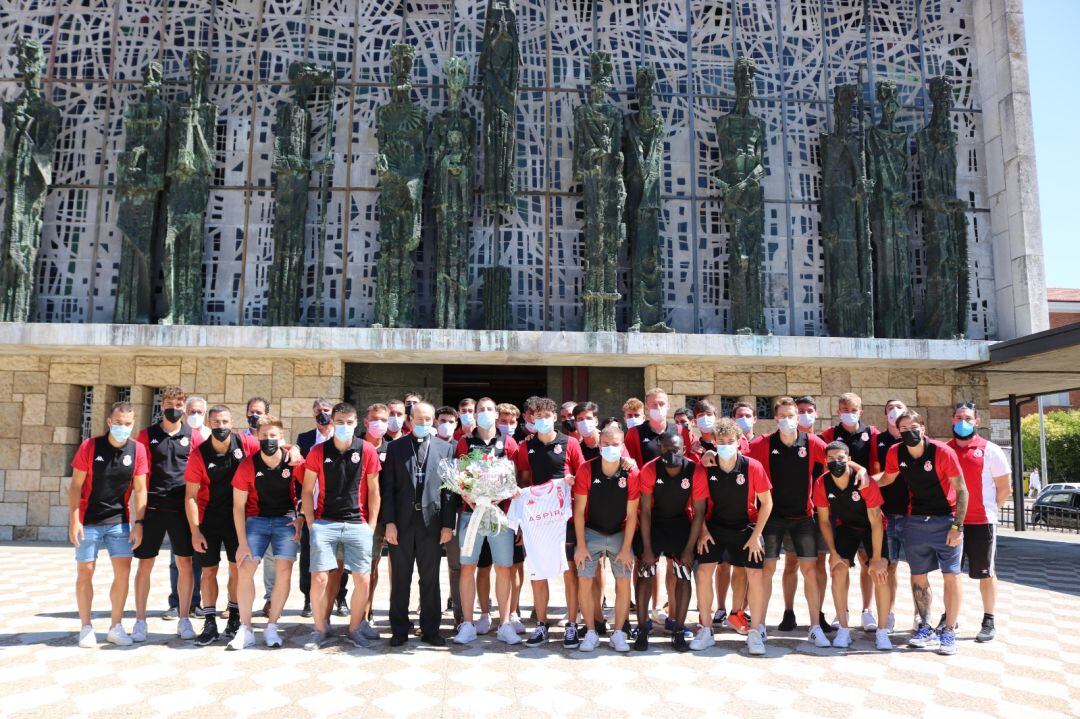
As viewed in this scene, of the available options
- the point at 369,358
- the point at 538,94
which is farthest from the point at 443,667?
the point at 538,94

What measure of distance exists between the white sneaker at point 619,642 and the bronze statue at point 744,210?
24.0 feet

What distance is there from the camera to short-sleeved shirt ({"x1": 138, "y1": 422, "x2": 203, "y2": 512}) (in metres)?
6.12

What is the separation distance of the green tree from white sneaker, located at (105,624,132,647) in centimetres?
3663

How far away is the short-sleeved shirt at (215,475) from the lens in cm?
601

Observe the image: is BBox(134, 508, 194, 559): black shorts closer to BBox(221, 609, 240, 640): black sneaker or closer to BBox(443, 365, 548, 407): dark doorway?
BBox(221, 609, 240, 640): black sneaker

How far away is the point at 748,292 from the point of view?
1221 cm

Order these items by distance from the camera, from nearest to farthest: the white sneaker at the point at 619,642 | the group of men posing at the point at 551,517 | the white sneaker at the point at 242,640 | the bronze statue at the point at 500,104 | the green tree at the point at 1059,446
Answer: the white sneaker at the point at 242,640 → the white sneaker at the point at 619,642 → the group of men posing at the point at 551,517 → the bronze statue at the point at 500,104 → the green tree at the point at 1059,446

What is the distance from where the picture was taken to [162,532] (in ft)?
20.2

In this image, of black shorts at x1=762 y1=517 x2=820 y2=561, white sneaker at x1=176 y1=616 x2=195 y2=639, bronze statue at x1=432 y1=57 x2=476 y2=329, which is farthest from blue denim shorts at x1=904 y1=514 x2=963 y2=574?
bronze statue at x1=432 y1=57 x2=476 y2=329

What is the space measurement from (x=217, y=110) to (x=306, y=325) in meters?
3.86

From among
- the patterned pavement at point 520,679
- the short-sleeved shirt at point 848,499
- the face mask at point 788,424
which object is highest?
the face mask at point 788,424

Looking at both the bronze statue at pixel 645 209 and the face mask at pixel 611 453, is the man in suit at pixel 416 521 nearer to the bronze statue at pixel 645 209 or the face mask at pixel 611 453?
the face mask at pixel 611 453

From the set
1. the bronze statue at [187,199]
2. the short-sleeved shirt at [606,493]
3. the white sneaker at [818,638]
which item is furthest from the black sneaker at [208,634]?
the bronze statue at [187,199]

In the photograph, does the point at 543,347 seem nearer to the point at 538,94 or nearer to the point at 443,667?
the point at 538,94
